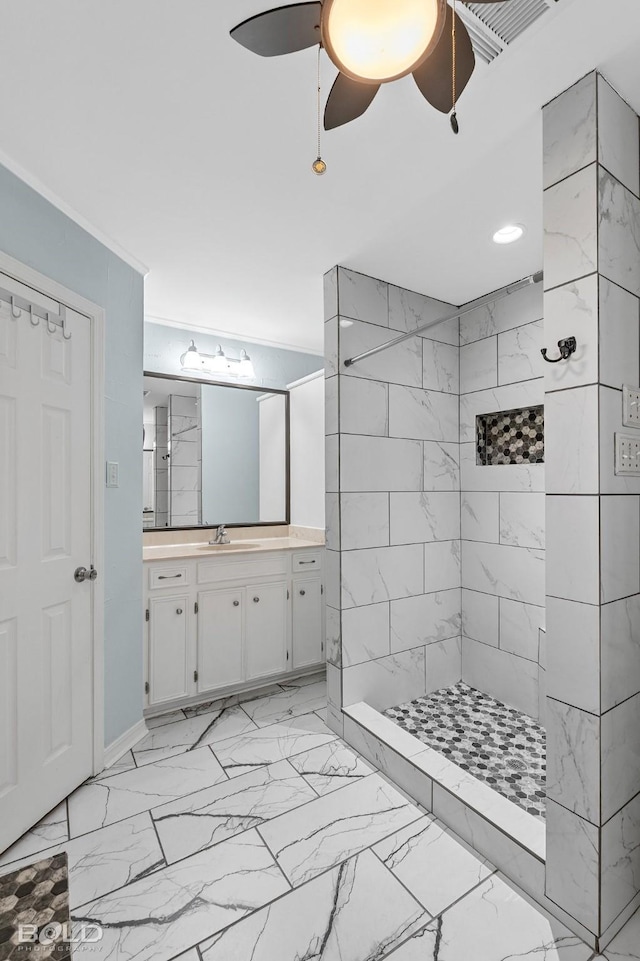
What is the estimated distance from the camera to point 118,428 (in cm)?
230

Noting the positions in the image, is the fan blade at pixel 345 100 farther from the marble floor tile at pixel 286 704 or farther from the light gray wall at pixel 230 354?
the marble floor tile at pixel 286 704

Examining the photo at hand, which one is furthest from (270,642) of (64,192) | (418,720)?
(64,192)

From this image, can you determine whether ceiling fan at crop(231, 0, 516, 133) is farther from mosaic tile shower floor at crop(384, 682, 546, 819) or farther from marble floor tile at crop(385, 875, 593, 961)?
mosaic tile shower floor at crop(384, 682, 546, 819)

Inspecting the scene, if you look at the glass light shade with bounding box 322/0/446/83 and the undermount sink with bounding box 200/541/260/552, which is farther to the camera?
the undermount sink with bounding box 200/541/260/552

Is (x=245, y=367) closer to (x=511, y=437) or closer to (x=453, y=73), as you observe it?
(x=511, y=437)

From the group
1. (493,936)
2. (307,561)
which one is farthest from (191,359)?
(493,936)

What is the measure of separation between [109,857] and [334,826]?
0.81 m

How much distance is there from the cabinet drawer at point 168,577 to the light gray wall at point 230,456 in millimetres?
715

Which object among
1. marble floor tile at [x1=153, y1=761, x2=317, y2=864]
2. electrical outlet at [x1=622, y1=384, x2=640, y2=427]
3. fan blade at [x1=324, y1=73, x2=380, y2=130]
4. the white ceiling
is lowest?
marble floor tile at [x1=153, y1=761, x2=317, y2=864]

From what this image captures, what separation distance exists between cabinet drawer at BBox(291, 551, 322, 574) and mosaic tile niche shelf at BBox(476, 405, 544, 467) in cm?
123

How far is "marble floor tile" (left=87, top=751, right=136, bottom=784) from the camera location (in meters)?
2.10

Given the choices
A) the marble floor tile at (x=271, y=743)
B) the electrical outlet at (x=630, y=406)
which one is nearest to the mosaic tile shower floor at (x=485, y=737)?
the marble floor tile at (x=271, y=743)

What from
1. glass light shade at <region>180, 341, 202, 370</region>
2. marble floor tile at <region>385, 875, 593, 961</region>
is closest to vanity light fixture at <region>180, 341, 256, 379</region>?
glass light shade at <region>180, 341, 202, 370</region>

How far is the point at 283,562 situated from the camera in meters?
3.07
